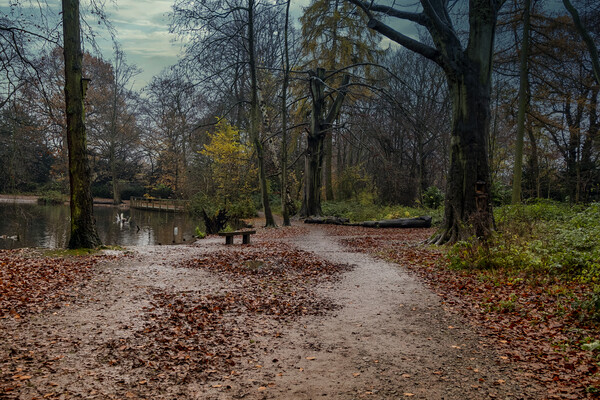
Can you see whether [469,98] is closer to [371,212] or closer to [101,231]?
[371,212]

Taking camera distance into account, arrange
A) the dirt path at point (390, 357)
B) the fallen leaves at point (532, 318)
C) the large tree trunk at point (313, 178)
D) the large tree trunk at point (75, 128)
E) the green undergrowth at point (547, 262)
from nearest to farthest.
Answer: the dirt path at point (390, 357) → the fallen leaves at point (532, 318) → the green undergrowth at point (547, 262) → the large tree trunk at point (75, 128) → the large tree trunk at point (313, 178)

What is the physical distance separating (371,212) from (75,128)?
15.3 metres

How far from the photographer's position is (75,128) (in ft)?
31.2

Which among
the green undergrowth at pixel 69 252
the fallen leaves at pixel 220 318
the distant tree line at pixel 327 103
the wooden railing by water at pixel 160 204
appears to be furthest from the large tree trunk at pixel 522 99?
the wooden railing by water at pixel 160 204

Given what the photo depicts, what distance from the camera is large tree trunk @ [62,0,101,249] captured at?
9492 mm

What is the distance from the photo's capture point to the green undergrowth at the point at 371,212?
20.0 meters

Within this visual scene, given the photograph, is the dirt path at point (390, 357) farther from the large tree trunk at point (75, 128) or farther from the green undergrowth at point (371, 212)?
the green undergrowth at point (371, 212)

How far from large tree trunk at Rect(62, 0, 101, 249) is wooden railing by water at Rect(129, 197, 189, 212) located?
20.2m

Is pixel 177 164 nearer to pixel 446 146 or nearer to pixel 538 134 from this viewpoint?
pixel 446 146

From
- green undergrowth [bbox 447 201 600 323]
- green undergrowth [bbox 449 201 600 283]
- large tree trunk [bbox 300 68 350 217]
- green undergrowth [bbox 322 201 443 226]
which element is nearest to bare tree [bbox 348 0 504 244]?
green undergrowth [bbox 449 201 600 283]

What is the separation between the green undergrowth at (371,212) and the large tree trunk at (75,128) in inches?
543

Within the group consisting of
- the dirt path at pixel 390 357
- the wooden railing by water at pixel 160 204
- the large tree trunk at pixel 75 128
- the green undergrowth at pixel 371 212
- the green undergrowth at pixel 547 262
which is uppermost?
the large tree trunk at pixel 75 128

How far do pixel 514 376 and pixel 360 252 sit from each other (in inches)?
293

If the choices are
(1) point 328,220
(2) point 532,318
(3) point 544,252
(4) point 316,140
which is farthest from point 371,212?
(2) point 532,318
